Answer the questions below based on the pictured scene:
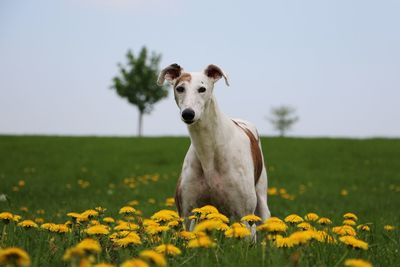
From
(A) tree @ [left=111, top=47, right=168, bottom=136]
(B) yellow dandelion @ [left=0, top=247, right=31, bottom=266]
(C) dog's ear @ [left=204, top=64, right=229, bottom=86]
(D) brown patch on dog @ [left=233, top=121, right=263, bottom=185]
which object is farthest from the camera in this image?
(A) tree @ [left=111, top=47, right=168, bottom=136]

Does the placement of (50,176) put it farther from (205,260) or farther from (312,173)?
(205,260)

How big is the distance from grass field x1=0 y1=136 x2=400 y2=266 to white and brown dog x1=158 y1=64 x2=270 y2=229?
822 millimetres

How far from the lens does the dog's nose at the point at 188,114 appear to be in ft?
14.3

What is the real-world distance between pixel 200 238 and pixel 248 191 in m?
2.42

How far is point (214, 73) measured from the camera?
512cm

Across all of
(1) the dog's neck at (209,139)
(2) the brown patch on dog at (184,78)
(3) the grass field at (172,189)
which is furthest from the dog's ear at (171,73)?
(3) the grass field at (172,189)

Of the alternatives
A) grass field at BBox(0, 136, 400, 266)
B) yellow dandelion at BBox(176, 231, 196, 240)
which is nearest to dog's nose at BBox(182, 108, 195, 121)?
grass field at BBox(0, 136, 400, 266)

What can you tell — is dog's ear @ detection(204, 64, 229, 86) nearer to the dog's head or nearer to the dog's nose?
the dog's head

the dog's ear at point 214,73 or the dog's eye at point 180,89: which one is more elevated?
the dog's ear at point 214,73

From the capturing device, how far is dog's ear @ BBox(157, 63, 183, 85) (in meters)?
5.08

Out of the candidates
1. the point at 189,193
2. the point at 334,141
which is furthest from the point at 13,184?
the point at 334,141

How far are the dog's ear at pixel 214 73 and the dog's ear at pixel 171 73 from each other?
29 cm

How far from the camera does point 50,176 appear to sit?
14992mm

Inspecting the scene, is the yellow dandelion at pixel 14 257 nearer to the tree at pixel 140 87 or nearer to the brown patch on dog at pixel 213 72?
the brown patch on dog at pixel 213 72
